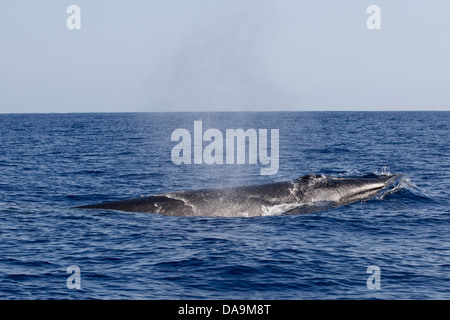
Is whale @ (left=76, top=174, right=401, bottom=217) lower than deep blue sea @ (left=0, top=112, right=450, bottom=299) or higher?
higher

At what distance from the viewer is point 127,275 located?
16672mm

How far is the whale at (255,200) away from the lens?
978 inches

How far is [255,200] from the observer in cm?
2544

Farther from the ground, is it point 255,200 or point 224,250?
point 255,200

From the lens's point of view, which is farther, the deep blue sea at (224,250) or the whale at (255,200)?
the whale at (255,200)

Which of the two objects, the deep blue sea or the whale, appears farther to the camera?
the whale

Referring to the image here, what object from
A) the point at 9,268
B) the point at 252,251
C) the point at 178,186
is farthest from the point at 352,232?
the point at 178,186

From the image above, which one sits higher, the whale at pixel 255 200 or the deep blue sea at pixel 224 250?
the whale at pixel 255 200

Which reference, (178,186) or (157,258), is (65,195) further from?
(157,258)

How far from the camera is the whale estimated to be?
81.5 feet

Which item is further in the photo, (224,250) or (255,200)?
(255,200)
